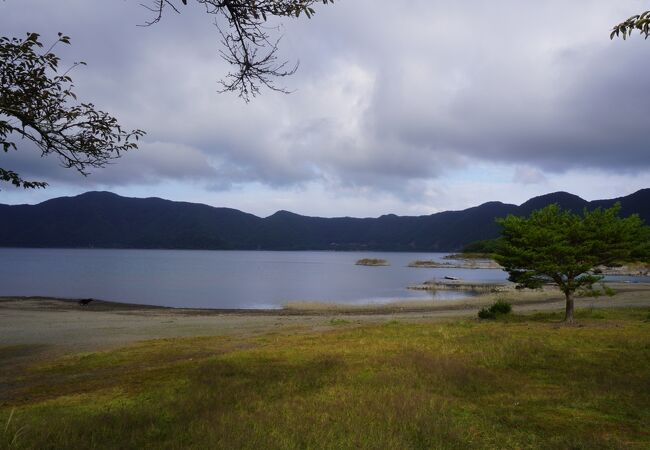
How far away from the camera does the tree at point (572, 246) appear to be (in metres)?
24.5

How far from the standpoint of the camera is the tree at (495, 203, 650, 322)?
24.5 meters

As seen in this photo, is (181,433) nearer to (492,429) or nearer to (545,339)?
(492,429)

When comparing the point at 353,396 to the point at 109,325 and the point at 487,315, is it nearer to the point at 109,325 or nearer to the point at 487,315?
the point at 487,315

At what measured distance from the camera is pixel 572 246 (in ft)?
82.5

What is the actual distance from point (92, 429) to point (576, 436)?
8.05m

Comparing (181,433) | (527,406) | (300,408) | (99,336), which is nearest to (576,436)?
(527,406)

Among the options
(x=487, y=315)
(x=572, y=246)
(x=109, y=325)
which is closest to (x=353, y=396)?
(x=572, y=246)

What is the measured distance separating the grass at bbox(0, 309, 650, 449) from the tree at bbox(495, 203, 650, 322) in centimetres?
624

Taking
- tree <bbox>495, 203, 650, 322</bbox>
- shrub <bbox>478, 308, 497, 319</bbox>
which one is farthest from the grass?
shrub <bbox>478, 308, 497, 319</bbox>

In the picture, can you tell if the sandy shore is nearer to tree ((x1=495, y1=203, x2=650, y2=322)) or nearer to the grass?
the grass

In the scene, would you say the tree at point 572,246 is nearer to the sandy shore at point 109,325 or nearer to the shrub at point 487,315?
the shrub at point 487,315

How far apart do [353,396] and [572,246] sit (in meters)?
19.8

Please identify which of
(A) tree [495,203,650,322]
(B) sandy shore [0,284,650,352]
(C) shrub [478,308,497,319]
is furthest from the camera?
(C) shrub [478,308,497,319]

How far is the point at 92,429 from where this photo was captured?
25.5 ft
